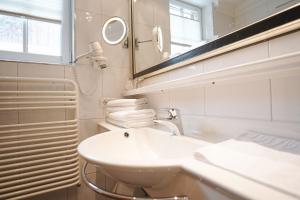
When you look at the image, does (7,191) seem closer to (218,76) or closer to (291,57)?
(218,76)

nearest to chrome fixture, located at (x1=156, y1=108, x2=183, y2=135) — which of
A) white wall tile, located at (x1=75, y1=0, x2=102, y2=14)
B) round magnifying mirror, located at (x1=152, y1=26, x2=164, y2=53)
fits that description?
round magnifying mirror, located at (x1=152, y1=26, x2=164, y2=53)

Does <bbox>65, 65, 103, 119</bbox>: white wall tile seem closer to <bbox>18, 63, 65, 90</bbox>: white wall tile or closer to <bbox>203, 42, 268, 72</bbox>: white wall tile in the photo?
<bbox>18, 63, 65, 90</bbox>: white wall tile

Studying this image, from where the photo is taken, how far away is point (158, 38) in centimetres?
124

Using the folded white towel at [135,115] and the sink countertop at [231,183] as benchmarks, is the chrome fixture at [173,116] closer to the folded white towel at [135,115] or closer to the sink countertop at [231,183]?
the folded white towel at [135,115]

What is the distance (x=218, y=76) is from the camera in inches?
23.9

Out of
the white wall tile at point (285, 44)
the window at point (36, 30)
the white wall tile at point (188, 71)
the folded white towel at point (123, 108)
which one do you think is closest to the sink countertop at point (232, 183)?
the white wall tile at point (285, 44)

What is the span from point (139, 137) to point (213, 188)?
65cm

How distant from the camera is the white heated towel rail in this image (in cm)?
101

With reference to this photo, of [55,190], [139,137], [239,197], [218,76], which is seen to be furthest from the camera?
[55,190]

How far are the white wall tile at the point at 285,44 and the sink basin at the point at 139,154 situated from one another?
1.21 feet

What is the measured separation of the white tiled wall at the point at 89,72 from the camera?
1164 millimetres

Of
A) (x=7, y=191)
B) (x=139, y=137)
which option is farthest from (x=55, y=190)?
(x=139, y=137)

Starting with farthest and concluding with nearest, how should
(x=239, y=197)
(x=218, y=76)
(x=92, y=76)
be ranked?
1. (x=92, y=76)
2. (x=218, y=76)
3. (x=239, y=197)

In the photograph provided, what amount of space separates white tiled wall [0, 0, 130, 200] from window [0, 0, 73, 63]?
13 centimetres
